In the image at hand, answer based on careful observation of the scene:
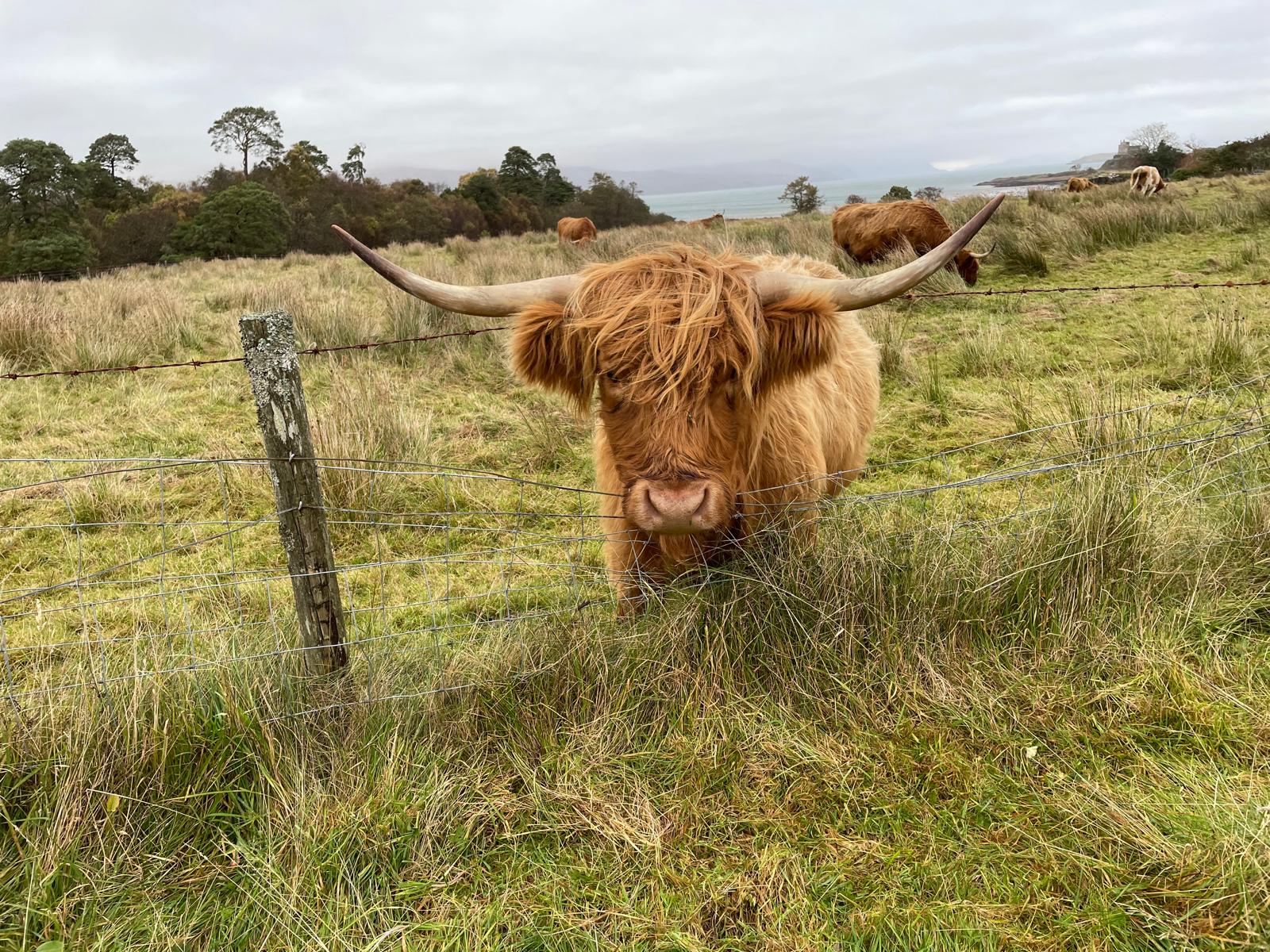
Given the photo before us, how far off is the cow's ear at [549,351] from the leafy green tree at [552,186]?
136ft

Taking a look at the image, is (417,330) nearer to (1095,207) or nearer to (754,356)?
(754,356)

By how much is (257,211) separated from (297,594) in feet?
95.1

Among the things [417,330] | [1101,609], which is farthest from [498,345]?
[1101,609]

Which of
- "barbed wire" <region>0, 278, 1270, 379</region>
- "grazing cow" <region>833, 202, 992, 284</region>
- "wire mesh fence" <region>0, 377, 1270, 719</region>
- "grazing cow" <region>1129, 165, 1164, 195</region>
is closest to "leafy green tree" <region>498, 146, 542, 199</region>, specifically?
"grazing cow" <region>1129, 165, 1164, 195</region>

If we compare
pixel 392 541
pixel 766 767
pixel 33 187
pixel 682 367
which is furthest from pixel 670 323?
pixel 33 187

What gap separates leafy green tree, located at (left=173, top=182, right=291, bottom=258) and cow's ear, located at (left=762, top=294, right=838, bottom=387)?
27474mm

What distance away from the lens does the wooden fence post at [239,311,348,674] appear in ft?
6.36

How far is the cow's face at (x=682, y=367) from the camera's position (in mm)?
2174

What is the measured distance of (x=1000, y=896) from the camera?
170 centimetres

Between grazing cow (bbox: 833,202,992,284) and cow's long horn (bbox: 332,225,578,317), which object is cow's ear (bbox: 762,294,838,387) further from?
grazing cow (bbox: 833,202,992,284)

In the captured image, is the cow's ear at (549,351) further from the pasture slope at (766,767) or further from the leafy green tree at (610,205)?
the leafy green tree at (610,205)

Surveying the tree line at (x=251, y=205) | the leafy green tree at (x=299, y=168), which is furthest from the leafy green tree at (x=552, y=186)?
the leafy green tree at (x=299, y=168)

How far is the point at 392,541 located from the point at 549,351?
2034 millimetres

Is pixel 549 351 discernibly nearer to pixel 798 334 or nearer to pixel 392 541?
pixel 798 334
